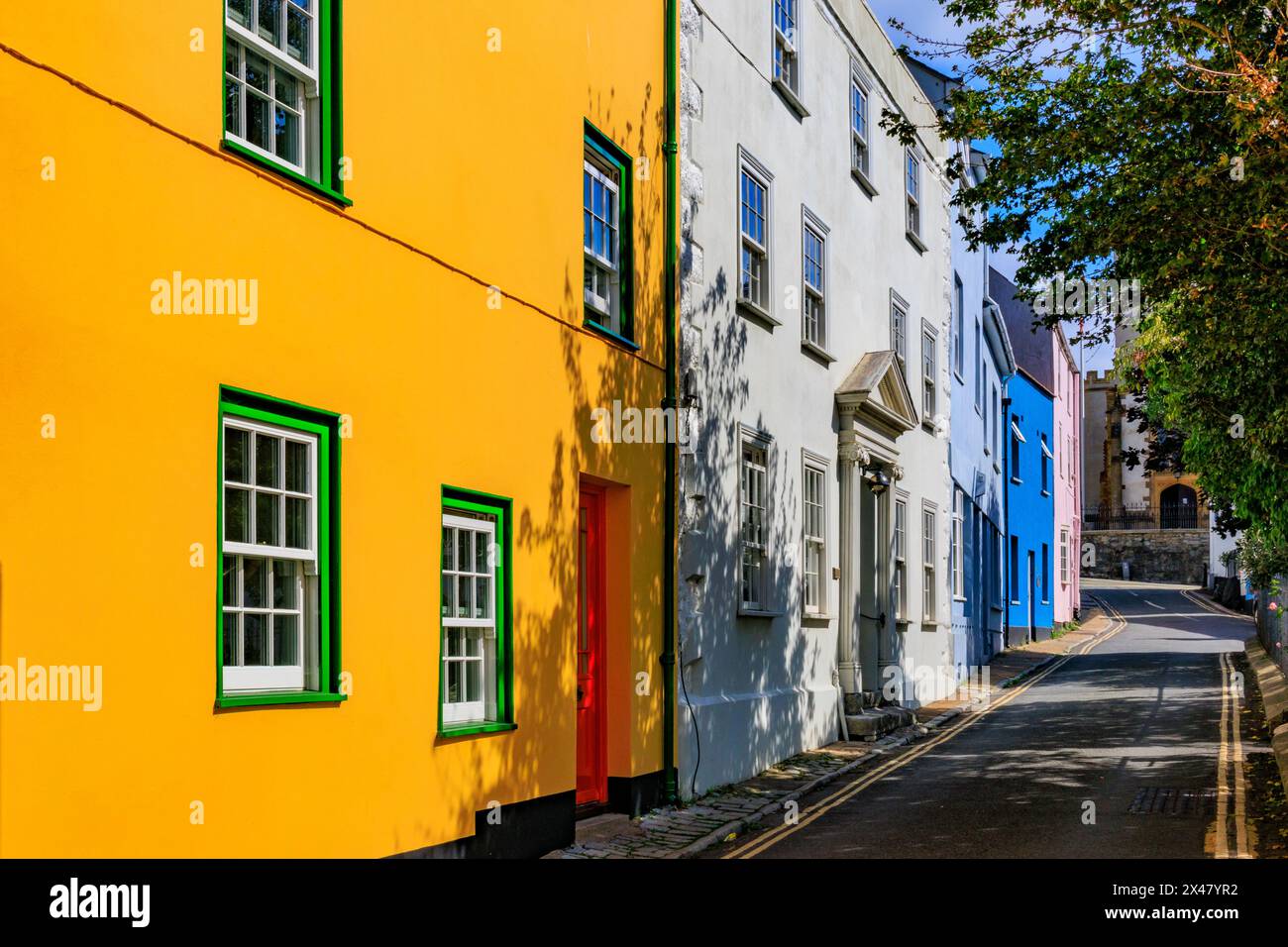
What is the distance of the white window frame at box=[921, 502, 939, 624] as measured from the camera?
77.8 feet

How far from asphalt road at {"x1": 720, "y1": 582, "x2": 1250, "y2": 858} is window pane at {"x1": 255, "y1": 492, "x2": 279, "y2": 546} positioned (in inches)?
203

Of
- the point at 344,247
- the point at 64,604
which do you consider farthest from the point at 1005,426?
the point at 64,604

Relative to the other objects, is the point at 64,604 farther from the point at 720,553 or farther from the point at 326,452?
the point at 720,553

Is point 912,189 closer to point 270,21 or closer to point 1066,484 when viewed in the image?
point 270,21

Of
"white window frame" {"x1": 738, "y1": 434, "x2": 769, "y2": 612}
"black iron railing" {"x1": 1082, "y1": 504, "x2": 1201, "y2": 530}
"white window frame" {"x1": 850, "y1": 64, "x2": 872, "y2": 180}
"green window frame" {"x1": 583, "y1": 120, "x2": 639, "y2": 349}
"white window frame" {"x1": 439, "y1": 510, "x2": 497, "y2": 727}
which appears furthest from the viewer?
"black iron railing" {"x1": 1082, "y1": 504, "x2": 1201, "y2": 530}

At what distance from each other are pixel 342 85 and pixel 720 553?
7.34 metres

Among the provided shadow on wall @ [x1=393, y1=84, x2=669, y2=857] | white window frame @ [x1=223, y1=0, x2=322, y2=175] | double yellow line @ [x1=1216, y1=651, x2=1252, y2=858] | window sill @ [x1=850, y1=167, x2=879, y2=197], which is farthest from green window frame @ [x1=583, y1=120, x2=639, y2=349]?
window sill @ [x1=850, y1=167, x2=879, y2=197]

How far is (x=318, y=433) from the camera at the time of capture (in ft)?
25.9

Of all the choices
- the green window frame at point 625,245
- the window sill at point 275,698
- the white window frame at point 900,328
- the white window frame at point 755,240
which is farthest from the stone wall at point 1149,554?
the window sill at point 275,698

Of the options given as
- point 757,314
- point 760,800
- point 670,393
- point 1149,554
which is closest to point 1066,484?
point 1149,554

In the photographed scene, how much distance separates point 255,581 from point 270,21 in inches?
124

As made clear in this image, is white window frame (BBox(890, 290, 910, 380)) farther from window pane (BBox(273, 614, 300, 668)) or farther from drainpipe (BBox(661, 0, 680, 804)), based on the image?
window pane (BBox(273, 614, 300, 668))

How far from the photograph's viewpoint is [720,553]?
14.3 metres

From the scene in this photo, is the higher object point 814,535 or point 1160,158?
point 1160,158
